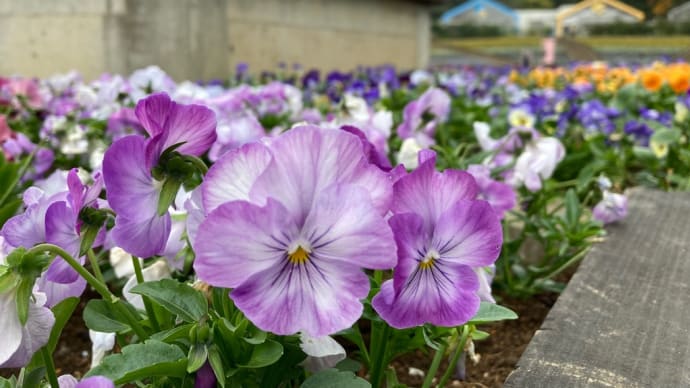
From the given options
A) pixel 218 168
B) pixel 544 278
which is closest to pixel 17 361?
pixel 218 168

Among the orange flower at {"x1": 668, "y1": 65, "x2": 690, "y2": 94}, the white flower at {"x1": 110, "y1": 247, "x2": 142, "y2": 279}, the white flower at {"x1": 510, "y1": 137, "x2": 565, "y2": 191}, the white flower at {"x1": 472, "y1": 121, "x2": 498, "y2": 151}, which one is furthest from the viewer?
the orange flower at {"x1": 668, "y1": 65, "x2": 690, "y2": 94}

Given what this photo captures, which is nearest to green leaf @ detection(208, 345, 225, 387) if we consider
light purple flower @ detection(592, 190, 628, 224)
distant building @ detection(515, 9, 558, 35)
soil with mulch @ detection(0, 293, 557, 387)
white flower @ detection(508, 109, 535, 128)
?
soil with mulch @ detection(0, 293, 557, 387)

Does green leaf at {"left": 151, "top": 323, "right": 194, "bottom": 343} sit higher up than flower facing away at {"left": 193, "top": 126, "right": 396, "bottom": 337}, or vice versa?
flower facing away at {"left": 193, "top": 126, "right": 396, "bottom": 337}

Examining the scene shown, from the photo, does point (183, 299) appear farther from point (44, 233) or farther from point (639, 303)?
point (639, 303)

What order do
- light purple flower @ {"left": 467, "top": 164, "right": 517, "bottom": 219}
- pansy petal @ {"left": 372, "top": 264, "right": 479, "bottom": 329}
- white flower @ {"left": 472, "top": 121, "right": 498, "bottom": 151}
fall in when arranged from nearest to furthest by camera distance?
pansy petal @ {"left": 372, "top": 264, "right": 479, "bottom": 329} → light purple flower @ {"left": 467, "top": 164, "right": 517, "bottom": 219} → white flower @ {"left": 472, "top": 121, "right": 498, "bottom": 151}

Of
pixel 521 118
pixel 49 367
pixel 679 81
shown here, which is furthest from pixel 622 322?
pixel 679 81

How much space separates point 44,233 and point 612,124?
8.99ft

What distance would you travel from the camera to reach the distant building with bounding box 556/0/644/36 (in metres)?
32.1

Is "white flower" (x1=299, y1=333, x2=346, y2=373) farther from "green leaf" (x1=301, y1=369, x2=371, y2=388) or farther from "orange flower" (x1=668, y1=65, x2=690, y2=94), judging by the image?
"orange flower" (x1=668, y1=65, x2=690, y2=94)

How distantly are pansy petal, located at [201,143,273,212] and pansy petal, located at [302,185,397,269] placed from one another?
0.05 m

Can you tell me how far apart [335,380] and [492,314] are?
0.17 metres

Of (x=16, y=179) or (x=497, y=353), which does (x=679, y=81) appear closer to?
(x=497, y=353)

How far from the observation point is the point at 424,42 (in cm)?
960

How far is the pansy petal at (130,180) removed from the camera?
0.70 meters
